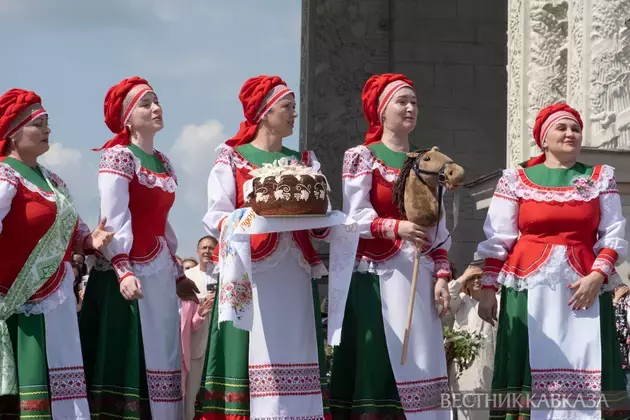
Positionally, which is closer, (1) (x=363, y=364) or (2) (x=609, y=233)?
(1) (x=363, y=364)

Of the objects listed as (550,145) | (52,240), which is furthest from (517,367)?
(52,240)

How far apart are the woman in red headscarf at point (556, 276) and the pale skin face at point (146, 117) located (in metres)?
1.92

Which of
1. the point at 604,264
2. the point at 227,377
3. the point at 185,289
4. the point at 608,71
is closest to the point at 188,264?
the point at 608,71

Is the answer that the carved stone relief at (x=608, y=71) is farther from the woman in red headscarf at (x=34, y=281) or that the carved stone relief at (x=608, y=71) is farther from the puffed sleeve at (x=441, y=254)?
the woman in red headscarf at (x=34, y=281)

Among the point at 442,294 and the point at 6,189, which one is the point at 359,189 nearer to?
the point at 442,294

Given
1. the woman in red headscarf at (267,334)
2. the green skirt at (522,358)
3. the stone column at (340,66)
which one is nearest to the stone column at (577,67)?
the green skirt at (522,358)

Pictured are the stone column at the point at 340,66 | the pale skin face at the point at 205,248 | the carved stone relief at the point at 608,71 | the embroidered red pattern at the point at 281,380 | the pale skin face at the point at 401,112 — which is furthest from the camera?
the stone column at the point at 340,66

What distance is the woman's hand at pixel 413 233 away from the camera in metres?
6.95

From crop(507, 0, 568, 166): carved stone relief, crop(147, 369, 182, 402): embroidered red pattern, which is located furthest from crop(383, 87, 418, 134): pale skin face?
crop(507, 0, 568, 166): carved stone relief

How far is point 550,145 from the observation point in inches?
298

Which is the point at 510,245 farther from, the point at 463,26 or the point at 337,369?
the point at 463,26

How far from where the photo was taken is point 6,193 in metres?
6.81

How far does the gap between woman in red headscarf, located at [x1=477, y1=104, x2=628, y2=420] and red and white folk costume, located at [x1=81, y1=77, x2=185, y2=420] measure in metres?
1.75

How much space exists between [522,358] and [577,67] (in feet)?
13.8
